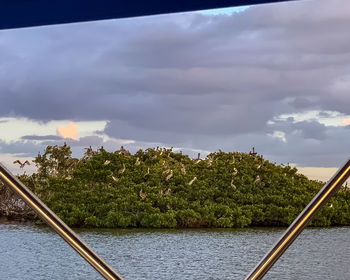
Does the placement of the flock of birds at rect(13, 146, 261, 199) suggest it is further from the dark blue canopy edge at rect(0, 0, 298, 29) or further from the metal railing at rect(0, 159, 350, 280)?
the metal railing at rect(0, 159, 350, 280)

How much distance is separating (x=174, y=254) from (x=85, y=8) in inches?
176

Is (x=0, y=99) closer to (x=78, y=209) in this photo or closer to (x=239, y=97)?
(x=78, y=209)

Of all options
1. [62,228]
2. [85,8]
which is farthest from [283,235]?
[85,8]

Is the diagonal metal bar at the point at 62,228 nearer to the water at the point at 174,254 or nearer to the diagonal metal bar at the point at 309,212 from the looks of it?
the diagonal metal bar at the point at 309,212

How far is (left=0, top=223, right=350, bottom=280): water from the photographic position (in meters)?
5.11

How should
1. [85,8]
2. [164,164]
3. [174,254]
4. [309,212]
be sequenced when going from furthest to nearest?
[164,164], [174,254], [85,8], [309,212]

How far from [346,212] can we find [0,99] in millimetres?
5327

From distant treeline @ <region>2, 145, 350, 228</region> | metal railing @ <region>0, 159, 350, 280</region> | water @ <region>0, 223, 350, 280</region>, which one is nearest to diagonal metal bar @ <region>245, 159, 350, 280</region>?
metal railing @ <region>0, 159, 350, 280</region>

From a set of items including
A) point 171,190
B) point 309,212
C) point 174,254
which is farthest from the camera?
point 171,190

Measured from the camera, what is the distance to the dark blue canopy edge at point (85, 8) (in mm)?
1188

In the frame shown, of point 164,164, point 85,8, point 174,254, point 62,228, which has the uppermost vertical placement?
point 85,8

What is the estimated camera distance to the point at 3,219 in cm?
666

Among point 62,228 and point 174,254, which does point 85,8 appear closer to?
point 62,228

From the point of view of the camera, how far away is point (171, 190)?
6.37 metres
